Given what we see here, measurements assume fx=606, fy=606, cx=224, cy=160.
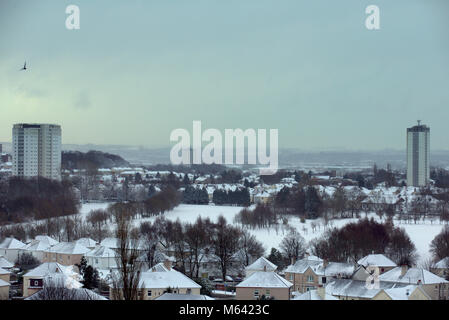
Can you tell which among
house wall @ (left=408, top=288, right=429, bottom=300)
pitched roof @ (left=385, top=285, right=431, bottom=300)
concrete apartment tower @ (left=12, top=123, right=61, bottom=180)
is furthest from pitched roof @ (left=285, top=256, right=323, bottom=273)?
concrete apartment tower @ (left=12, top=123, right=61, bottom=180)

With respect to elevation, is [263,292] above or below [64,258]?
above

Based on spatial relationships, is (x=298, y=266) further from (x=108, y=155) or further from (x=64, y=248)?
(x=108, y=155)

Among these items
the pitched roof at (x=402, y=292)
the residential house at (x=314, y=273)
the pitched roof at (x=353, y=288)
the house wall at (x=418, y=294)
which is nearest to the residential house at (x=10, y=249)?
the residential house at (x=314, y=273)

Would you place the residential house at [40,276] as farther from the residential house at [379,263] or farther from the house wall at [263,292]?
the residential house at [379,263]

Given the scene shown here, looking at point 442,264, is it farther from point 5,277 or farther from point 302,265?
point 5,277

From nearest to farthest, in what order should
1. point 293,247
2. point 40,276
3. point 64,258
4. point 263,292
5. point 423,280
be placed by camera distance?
point 263,292
point 423,280
point 40,276
point 64,258
point 293,247

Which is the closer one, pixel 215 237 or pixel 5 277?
pixel 5 277

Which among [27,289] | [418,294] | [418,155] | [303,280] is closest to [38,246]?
[27,289]
